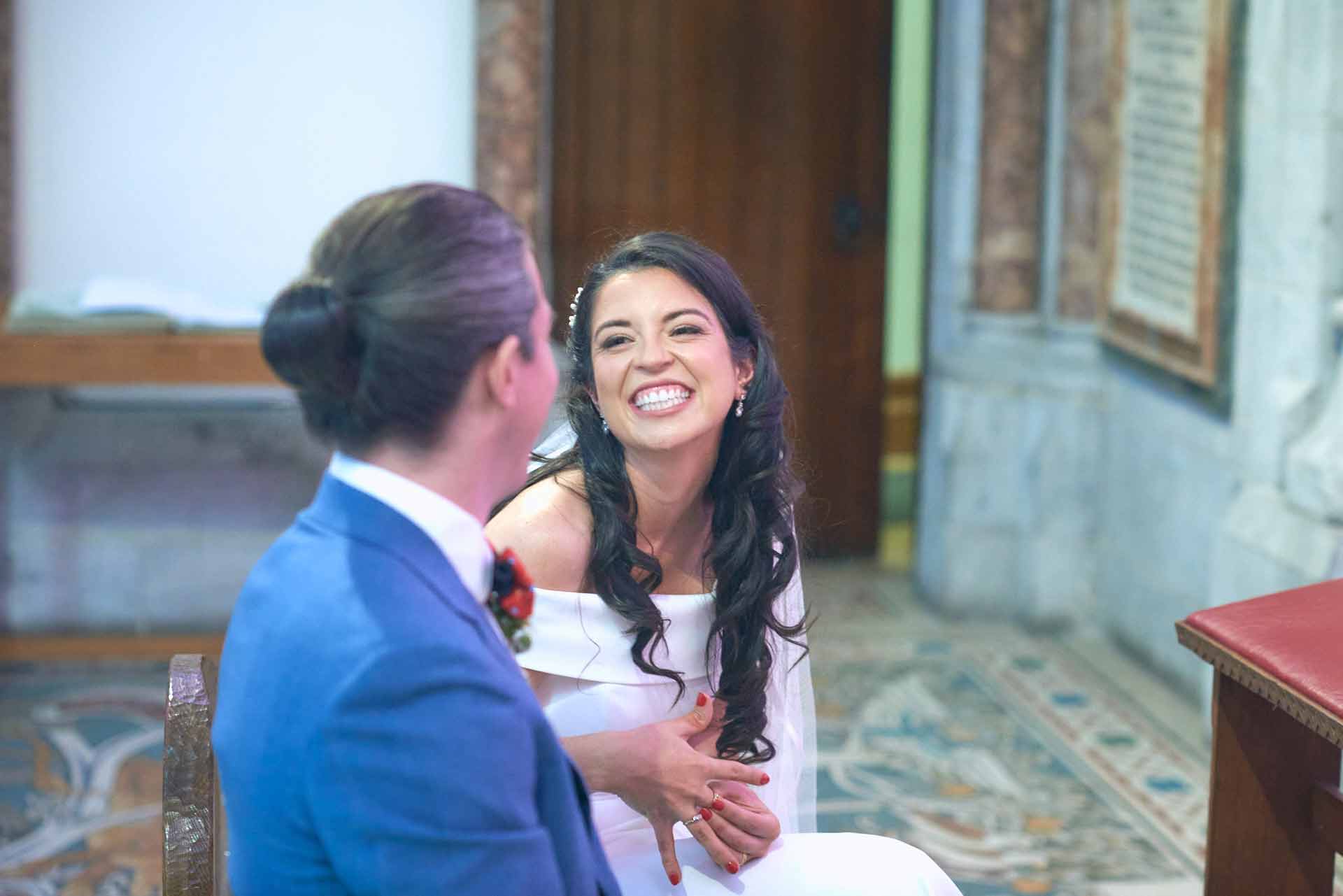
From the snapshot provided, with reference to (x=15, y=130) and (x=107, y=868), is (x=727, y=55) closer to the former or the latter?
(x=15, y=130)

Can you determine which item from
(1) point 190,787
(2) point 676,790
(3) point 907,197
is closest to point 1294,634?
(2) point 676,790

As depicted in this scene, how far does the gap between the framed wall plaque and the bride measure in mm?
2773

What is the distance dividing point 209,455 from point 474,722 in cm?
463

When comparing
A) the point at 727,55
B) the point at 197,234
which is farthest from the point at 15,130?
the point at 727,55

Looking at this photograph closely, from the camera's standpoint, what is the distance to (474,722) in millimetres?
1500

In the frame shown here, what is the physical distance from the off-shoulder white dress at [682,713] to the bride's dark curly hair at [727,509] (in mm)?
29

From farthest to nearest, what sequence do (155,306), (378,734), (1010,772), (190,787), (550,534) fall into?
(155,306), (1010,772), (550,534), (190,787), (378,734)

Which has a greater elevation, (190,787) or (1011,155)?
(1011,155)

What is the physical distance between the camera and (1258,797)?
2574 millimetres

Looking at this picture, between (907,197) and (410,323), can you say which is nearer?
(410,323)

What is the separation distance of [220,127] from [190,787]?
449cm

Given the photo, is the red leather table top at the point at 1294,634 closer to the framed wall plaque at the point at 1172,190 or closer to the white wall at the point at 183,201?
the framed wall plaque at the point at 1172,190

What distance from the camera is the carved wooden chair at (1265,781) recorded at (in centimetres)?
255

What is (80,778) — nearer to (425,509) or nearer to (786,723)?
(786,723)
